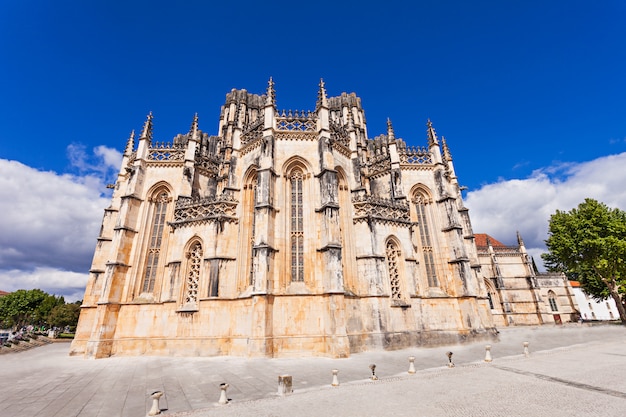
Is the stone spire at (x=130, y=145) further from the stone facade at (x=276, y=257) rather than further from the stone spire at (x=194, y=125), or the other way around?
the stone spire at (x=194, y=125)

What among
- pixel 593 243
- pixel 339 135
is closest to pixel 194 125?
pixel 339 135

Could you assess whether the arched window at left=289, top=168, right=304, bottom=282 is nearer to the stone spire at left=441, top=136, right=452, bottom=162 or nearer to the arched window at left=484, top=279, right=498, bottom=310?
the stone spire at left=441, top=136, right=452, bottom=162

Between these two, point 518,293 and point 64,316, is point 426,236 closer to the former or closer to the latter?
point 518,293

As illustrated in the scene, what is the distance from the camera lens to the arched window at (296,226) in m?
16.3

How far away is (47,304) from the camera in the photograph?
50.4m

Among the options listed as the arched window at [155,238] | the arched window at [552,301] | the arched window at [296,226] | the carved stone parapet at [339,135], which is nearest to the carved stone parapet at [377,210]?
the arched window at [296,226]

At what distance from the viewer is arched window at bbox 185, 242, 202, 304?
17219 mm

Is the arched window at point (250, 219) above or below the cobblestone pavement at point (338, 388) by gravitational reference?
above

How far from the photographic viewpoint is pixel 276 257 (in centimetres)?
1590

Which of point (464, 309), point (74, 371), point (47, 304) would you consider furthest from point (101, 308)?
point (47, 304)

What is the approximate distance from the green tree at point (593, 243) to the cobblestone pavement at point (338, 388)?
1882 centimetres

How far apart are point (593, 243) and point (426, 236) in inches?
693

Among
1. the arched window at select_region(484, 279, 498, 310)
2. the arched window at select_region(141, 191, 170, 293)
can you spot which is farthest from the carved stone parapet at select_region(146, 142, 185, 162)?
the arched window at select_region(484, 279, 498, 310)

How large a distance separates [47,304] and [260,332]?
193 ft
